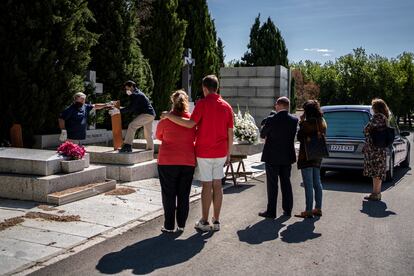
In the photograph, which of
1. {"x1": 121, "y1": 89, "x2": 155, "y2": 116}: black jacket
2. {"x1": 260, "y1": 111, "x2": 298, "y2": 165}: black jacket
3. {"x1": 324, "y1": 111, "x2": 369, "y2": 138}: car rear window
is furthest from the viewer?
{"x1": 324, "y1": 111, "x2": 369, "y2": 138}: car rear window

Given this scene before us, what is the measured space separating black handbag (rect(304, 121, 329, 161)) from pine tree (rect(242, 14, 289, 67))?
75.4 feet

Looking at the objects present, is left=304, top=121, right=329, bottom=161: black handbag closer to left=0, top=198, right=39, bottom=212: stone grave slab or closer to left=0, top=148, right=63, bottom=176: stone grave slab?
left=0, top=148, right=63, bottom=176: stone grave slab

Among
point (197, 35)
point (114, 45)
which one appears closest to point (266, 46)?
point (197, 35)

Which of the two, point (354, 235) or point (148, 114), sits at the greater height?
point (148, 114)

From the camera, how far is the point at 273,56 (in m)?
29.8

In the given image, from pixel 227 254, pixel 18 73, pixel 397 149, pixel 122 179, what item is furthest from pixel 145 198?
pixel 397 149

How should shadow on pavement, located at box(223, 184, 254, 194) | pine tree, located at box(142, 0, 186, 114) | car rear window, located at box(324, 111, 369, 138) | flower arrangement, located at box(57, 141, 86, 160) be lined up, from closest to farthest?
1. flower arrangement, located at box(57, 141, 86, 160)
2. shadow on pavement, located at box(223, 184, 254, 194)
3. car rear window, located at box(324, 111, 369, 138)
4. pine tree, located at box(142, 0, 186, 114)

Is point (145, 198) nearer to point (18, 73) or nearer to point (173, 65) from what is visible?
point (18, 73)

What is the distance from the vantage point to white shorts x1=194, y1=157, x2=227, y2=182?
616cm

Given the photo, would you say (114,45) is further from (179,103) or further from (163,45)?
(179,103)

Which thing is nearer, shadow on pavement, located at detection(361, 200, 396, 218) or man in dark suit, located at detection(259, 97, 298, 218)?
man in dark suit, located at detection(259, 97, 298, 218)

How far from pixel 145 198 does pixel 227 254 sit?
10.5ft

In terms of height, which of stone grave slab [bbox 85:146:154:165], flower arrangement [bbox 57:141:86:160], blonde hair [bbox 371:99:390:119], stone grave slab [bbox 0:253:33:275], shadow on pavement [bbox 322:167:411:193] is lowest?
shadow on pavement [bbox 322:167:411:193]

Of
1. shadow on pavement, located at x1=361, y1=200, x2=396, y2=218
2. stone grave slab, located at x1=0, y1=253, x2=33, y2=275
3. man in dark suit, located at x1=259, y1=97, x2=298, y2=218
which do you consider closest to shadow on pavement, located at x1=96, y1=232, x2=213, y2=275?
stone grave slab, located at x1=0, y1=253, x2=33, y2=275
